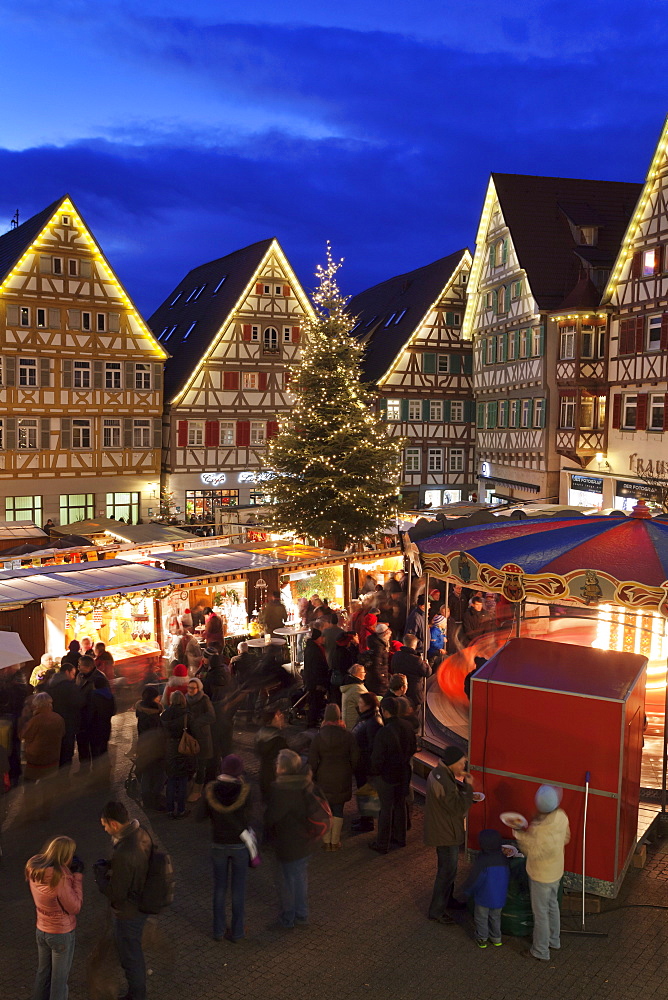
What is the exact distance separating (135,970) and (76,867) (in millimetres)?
905

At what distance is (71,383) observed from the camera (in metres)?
33.4

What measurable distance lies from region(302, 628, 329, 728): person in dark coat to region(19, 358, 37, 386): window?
23675 mm

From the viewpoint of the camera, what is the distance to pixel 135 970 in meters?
6.30

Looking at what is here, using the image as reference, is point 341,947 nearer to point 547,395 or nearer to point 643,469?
point 643,469

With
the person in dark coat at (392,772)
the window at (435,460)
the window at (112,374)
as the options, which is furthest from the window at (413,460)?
the person in dark coat at (392,772)

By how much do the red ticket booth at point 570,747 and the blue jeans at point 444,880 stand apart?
92 centimetres

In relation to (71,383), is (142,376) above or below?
above

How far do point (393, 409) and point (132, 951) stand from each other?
33.5 m

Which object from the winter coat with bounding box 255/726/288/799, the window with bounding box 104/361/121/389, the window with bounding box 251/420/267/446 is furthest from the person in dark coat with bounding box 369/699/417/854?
the window with bounding box 251/420/267/446

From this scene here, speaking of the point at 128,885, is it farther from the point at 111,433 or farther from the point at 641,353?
the point at 111,433

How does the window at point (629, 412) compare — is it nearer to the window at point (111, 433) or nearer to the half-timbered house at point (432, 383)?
the half-timbered house at point (432, 383)

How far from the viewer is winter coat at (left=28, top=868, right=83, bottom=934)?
233 inches

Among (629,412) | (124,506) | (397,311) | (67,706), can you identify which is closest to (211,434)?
(124,506)

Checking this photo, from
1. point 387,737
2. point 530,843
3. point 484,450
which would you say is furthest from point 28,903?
point 484,450
